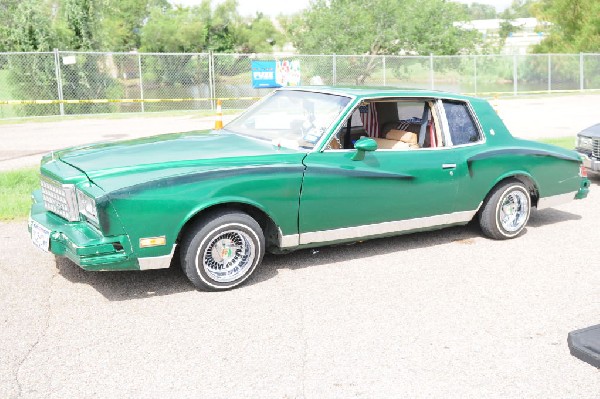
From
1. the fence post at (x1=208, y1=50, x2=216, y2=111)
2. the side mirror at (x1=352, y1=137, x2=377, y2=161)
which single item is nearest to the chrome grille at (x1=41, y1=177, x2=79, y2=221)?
the side mirror at (x1=352, y1=137, x2=377, y2=161)

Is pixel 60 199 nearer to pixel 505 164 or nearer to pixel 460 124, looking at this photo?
pixel 460 124

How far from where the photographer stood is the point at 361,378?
149 inches

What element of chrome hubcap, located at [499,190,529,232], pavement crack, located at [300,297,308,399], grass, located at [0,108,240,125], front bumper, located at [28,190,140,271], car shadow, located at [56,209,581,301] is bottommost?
pavement crack, located at [300,297,308,399]

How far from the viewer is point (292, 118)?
6031 mm

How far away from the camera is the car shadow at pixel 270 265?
205 inches

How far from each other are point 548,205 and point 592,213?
1.31m

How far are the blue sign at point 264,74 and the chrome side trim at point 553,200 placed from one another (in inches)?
725

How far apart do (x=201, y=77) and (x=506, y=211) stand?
69.6ft

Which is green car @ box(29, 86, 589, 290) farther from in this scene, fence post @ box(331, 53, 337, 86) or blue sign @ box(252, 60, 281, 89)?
fence post @ box(331, 53, 337, 86)

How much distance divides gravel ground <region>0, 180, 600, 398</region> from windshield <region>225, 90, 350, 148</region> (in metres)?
1.11

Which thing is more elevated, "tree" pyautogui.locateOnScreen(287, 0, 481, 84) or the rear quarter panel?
"tree" pyautogui.locateOnScreen(287, 0, 481, 84)

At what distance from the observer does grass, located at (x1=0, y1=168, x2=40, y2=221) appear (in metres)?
7.60

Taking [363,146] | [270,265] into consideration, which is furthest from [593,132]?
[270,265]

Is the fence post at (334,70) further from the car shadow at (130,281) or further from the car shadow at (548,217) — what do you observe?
the car shadow at (130,281)
